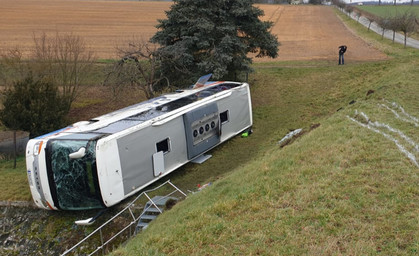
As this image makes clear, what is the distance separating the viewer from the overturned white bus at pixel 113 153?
355 inches

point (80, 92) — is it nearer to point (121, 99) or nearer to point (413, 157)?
point (121, 99)

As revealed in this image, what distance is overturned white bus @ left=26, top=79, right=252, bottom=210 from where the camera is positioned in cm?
901

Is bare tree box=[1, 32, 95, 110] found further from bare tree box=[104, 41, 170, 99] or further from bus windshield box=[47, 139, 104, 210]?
bus windshield box=[47, 139, 104, 210]

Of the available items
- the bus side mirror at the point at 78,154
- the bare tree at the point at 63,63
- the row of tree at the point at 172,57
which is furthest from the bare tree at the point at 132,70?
the bus side mirror at the point at 78,154

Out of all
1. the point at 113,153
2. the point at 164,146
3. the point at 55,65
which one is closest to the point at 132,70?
the point at 55,65

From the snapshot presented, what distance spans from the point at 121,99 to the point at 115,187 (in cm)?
1297

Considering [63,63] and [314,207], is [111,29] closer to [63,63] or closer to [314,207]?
[63,63]

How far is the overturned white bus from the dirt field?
54.4 ft

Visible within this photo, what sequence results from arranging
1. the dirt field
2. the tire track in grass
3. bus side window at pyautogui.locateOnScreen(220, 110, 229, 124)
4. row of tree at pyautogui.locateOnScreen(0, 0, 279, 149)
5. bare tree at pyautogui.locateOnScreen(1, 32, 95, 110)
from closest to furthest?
the tire track in grass, bus side window at pyautogui.locateOnScreen(220, 110, 229, 124), row of tree at pyautogui.locateOnScreen(0, 0, 279, 149), bare tree at pyautogui.locateOnScreen(1, 32, 95, 110), the dirt field

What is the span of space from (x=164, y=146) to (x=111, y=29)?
37.2 metres

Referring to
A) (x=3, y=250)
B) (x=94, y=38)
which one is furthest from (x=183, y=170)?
(x=94, y=38)

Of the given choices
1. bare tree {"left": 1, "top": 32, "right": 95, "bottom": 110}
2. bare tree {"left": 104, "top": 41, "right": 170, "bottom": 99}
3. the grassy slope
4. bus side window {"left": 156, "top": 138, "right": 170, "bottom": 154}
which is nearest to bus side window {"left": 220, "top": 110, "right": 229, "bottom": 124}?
bus side window {"left": 156, "top": 138, "right": 170, "bottom": 154}

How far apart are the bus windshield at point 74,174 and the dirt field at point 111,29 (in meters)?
17.6

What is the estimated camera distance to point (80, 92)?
68.8ft
